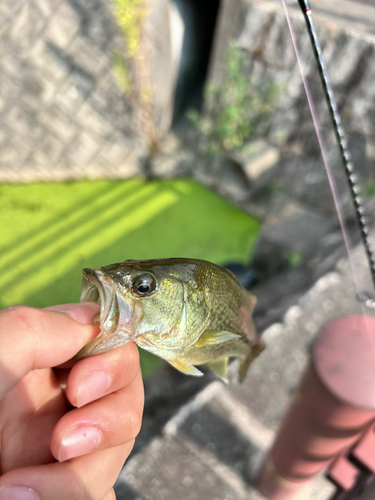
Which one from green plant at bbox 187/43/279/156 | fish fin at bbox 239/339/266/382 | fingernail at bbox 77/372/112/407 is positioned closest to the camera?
fingernail at bbox 77/372/112/407

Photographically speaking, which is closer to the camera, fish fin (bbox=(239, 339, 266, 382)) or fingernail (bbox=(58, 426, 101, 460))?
fingernail (bbox=(58, 426, 101, 460))

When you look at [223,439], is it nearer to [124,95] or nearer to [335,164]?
[335,164]

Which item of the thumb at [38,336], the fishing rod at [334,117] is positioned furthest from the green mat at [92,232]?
the fishing rod at [334,117]

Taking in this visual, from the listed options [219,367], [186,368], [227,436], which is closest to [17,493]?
[186,368]

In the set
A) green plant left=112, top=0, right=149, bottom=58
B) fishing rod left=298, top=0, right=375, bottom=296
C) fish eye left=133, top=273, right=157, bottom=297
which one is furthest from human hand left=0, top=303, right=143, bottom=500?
green plant left=112, top=0, right=149, bottom=58

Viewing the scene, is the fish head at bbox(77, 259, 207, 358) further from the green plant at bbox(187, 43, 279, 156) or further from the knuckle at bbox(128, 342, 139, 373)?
the green plant at bbox(187, 43, 279, 156)

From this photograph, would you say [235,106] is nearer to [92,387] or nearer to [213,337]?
[213,337]

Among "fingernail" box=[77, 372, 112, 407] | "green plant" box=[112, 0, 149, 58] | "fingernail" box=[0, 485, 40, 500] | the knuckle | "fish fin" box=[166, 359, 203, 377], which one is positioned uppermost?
"green plant" box=[112, 0, 149, 58]

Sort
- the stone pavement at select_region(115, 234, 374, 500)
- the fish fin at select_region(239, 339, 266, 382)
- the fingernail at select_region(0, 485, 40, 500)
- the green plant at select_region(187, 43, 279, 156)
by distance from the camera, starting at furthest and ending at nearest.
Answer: the green plant at select_region(187, 43, 279, 156), the stone pavement at select_region(115, 234, 374, 500), the fish fin at select_region(239, 339, 266, 382), the fingernail at select_region(0, 485, 40, 500)
